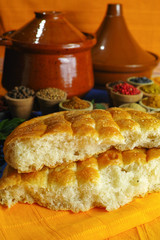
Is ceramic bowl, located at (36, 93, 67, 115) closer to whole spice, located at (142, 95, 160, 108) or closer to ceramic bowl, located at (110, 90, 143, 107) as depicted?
ceramic bowl, located at (110, 90, 143, 107)

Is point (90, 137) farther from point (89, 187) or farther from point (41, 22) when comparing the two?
point (41, 22)

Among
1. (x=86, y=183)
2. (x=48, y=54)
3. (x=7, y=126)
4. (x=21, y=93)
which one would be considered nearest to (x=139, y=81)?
(x=48, y=54)

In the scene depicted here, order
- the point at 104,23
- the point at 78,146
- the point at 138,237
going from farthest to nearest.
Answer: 1. the point at 104,23
2. the point at 78,146
3. the point at 138,237

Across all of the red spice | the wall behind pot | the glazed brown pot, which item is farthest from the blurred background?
the red spice

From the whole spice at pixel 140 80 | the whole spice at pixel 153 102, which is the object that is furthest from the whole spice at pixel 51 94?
the whole spice at pixel 140 80

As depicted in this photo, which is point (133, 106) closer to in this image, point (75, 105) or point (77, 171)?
point (75, 105)

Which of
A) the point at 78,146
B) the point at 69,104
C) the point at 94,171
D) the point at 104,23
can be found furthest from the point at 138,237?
the point at 104,23
